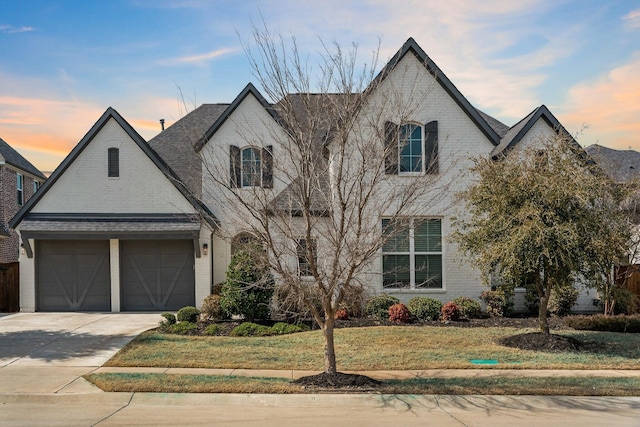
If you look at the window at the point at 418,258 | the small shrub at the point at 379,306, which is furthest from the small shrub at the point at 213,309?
the window at the point at 418,258

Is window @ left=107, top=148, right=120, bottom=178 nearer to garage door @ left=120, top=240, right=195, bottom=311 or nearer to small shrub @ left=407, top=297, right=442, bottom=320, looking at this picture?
garage door @ left=120, top=240, right=195, bottom=311

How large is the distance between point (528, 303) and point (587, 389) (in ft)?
30.7

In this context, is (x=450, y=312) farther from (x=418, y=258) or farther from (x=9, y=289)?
(x=9, y=289)

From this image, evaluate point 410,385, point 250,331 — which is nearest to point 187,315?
point 250,331

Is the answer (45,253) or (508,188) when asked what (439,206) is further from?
(45,253)

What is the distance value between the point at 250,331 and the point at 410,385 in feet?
20.4

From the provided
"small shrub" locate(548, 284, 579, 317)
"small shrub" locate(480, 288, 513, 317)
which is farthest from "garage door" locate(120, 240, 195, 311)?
"small shrub" locate(548, 284, 579, 317)

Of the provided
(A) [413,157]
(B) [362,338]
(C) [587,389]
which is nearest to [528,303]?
(A) [413,157]

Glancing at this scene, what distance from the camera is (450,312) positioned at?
17828 mm

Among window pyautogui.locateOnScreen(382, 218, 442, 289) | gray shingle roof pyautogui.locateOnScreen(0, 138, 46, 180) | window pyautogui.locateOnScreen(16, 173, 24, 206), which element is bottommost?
window pyautogui.locateOnScreen(382, 218, 442, 289)

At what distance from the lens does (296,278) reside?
10516 mm

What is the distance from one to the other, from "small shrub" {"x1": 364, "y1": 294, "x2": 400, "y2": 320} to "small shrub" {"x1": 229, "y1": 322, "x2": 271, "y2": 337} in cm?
360

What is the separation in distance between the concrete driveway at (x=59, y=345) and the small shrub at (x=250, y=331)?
8.41ft

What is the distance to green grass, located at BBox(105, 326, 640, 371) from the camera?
12.6 metres
